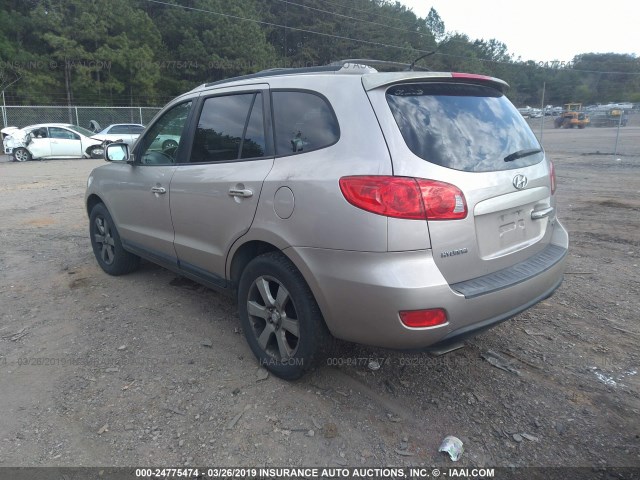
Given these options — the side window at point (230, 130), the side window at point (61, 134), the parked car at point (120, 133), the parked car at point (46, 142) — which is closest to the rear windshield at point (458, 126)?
the side window at point (230, 130)

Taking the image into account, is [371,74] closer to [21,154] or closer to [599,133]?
[21,154]

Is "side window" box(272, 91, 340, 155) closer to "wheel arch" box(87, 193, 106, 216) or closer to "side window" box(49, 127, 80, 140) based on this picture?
"wheel arch" box(87, 193, 106, 216)

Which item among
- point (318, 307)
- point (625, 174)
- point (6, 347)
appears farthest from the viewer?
point (625, 174)

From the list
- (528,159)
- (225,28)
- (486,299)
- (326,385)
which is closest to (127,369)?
(326,385)

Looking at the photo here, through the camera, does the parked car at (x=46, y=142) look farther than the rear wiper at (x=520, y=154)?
Yes

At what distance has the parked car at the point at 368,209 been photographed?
2383 millimetres

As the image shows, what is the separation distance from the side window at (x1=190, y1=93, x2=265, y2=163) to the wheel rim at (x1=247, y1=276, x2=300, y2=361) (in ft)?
2.81

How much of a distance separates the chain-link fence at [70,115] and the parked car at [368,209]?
22.4 metres

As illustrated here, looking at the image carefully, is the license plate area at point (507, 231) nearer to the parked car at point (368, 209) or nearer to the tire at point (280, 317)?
the parked car at point (368, 209)

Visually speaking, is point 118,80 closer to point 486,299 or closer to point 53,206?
point 53,206

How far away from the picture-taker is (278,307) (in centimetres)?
292

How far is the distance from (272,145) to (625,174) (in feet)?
40.1

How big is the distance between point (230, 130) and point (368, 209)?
1447 mm

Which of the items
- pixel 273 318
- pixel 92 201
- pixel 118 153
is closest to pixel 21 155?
pixel 92 201
